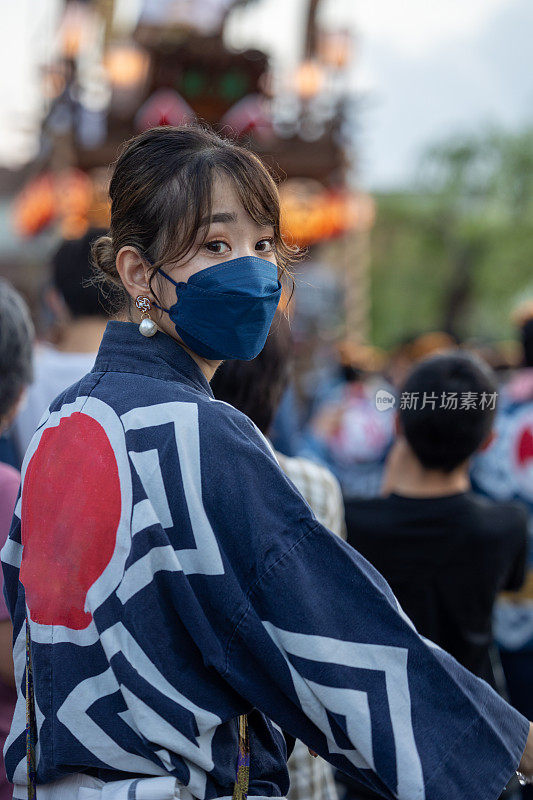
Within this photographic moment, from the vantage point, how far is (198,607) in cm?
107

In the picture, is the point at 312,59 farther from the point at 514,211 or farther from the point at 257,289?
the point at 514,211

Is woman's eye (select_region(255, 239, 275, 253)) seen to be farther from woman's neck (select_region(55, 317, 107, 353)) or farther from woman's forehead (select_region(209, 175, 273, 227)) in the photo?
woman's neck (select_region(55, 317, 107, 353))

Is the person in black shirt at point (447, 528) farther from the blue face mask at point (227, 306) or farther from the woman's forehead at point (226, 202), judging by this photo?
the woman's forehead at point (226, 202)

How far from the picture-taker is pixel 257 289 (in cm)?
123

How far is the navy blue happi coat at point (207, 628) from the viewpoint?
3.53 ft

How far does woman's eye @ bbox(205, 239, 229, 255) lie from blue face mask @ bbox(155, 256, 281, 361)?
0.8 inches

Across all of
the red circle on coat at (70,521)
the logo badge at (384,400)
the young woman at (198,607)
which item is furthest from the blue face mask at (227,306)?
the logo badge at (384,400)

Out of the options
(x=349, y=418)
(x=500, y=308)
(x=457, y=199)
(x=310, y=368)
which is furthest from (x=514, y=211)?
(x=349, y=418)

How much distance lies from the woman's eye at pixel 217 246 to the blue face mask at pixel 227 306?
0.02 meters

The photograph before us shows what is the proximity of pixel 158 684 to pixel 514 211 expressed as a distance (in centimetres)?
3419

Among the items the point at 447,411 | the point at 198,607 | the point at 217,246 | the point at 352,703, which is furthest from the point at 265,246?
the point at 447,411

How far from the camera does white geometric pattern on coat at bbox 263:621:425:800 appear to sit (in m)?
1.08

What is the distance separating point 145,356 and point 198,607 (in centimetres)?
38

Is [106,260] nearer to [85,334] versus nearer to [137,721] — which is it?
[137,721]
